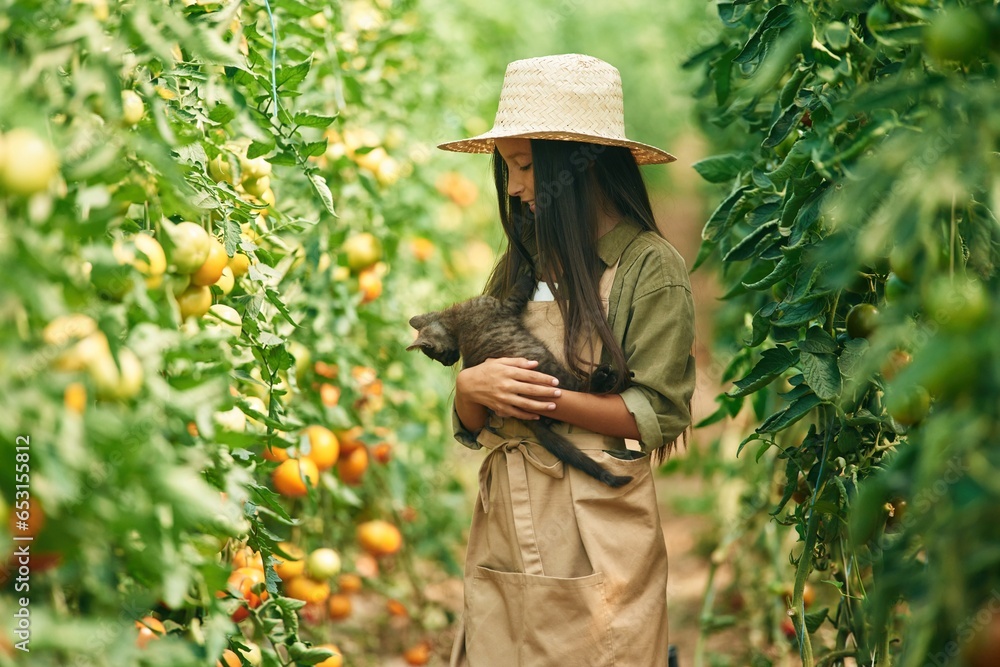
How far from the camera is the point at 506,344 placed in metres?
1.62

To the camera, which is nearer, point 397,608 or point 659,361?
point 659,361

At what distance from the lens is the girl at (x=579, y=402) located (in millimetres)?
1502

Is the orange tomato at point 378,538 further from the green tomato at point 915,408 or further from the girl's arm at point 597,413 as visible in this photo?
the green tomato at point 915,408

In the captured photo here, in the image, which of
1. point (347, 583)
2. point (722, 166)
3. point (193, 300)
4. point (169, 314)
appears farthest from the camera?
point (347, 583)

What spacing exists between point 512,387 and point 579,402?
0.11 metres

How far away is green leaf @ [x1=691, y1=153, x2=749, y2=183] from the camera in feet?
5.80

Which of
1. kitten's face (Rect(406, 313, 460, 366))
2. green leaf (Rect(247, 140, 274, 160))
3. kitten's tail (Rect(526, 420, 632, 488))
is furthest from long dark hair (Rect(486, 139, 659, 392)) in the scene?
green leaf (Rect(247, 140, 274, 160))

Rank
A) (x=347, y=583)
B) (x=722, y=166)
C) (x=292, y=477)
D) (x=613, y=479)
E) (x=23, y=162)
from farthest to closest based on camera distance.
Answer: (x=347, y=583), (x=292, y=477), (x=722, y=166), (x=613, y=479), (x=23, y=162)

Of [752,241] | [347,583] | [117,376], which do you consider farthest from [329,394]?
[117,376]

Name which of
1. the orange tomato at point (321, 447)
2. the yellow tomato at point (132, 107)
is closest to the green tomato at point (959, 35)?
the yellow tomato at point (132, 107)

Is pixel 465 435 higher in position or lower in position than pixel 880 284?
lower

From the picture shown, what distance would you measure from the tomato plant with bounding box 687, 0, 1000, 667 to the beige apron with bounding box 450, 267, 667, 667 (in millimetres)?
243

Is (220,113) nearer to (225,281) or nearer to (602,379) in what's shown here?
(225,281)

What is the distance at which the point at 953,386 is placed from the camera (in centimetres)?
72
